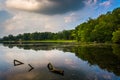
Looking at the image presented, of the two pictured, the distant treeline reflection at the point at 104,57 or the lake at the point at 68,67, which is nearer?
the lake at the point at 68,67

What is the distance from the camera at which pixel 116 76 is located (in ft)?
105

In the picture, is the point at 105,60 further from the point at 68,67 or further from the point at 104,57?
the point at 68,67

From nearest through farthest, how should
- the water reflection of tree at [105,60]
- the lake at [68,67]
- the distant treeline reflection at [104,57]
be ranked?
the lake at [68,67] → the water reflection of tree at [105,60] → the distant treeline reflection at [104,57]

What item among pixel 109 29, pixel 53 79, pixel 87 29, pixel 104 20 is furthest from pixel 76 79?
pixel 87 29

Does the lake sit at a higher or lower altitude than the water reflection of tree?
lower

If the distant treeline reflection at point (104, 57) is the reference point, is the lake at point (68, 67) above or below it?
below

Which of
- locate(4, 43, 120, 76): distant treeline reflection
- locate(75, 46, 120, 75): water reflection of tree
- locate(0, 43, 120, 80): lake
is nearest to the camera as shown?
locate(0, 43, 120, 80): lake

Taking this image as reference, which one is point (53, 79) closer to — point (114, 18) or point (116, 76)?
point (116, 76)

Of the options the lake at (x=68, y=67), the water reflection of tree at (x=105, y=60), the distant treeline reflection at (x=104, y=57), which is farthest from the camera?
the distant treeline reflection at (x=104, y=57)

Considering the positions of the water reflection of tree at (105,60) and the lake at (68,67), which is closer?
the lake at (68,67)

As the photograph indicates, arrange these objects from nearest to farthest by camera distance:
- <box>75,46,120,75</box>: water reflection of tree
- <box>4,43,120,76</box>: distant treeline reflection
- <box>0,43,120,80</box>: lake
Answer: <box>0,43,120,80</box>: lake
<box>75,46,120,75</box>: water reflection of tree
<box>4,43,120,76</box>: distant treeline reflection

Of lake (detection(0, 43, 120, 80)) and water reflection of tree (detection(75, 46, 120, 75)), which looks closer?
lake (detection(0, 43, 120, 80))

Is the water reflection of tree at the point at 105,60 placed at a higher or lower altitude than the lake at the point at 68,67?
higher

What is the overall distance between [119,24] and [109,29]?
6.03 m
